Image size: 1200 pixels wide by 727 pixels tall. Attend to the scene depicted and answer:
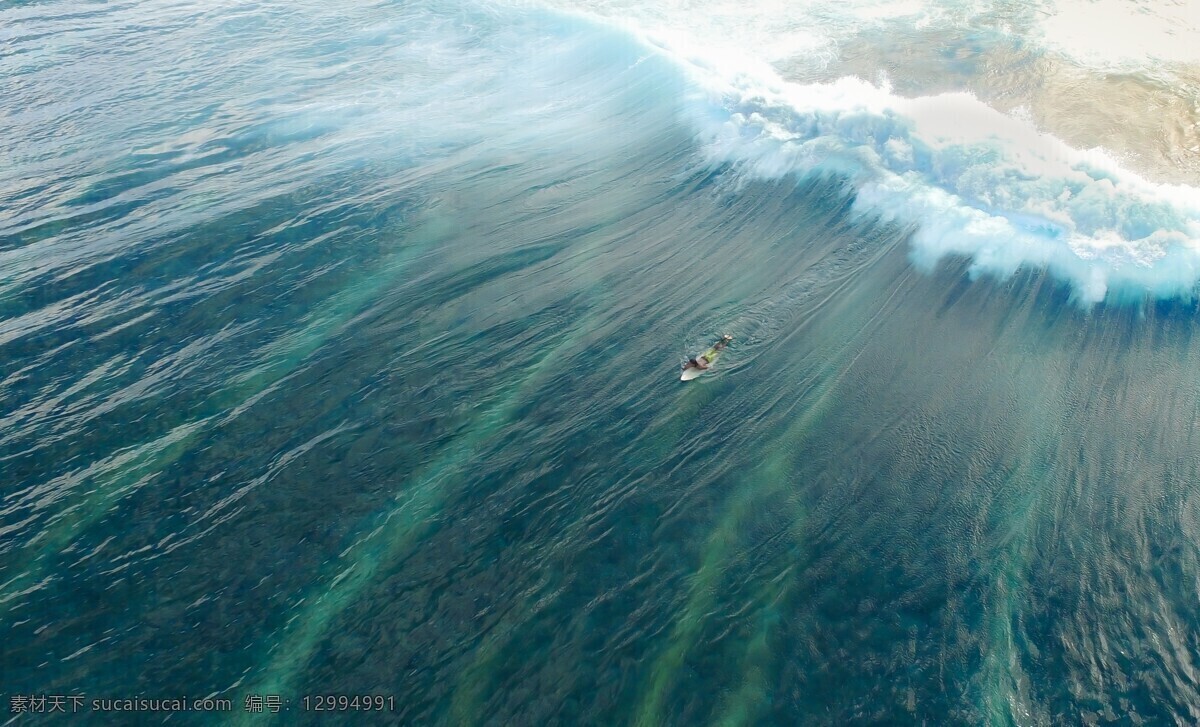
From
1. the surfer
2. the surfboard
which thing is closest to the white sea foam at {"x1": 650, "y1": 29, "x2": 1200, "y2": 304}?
the surfer

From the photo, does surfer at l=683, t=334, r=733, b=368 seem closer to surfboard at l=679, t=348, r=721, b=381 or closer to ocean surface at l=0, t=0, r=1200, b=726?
surfboard at l=679, t=348, r=721, b=381

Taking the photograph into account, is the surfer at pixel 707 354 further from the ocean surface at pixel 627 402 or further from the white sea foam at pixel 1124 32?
the white sea foam at pixel 1124 32

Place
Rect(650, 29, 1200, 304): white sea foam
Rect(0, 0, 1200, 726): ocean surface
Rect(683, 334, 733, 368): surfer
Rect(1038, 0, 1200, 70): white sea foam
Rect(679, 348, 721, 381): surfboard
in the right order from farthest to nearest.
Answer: Rect(1038, 0, 1200, 70): white sea foam
Rect(650, 29, 1200, 304): white sea foam
Rect(683, 334, 733, 368): surfer
Rect(679, 348, 721, 381): surfboard
Rect(0, 0, 1200, 726): ocean surface

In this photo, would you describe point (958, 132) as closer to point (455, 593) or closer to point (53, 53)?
point (455, 593)

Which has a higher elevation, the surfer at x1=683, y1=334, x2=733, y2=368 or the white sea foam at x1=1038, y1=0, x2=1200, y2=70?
the white sea foam at x1=1038, y1=0, x2=1200, y2=70

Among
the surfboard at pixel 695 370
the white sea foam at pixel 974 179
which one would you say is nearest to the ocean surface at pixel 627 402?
the white sea foam at pixel 974 179

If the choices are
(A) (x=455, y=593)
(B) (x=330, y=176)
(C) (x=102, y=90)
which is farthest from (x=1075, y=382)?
(C) (x=102, y=90)
